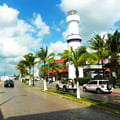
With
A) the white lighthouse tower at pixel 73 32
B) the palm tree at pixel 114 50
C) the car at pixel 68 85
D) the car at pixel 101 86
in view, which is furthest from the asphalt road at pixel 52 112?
the white lighthouse tower at pixel 73 32

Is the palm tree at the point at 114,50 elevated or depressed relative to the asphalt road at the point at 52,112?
elevated

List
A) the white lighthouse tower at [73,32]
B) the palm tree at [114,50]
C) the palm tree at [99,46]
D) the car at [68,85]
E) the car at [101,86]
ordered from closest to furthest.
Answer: the car at [101,86], the car at [68,85], the palm tree at [114,50], the palm tree at [99,46], the white lighthouse tower at [73,32]

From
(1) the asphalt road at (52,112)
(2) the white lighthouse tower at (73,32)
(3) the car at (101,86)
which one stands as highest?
(2) the white lighthouse tower at (73,32)

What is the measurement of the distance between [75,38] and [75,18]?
5.82m

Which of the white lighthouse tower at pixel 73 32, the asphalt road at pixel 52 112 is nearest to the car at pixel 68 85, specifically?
the asphalt road at pixel 52 112

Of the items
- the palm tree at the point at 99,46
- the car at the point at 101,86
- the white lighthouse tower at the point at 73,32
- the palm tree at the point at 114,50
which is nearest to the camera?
the car at the point at 101,86

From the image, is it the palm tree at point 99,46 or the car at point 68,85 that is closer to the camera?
the car at point 68,85

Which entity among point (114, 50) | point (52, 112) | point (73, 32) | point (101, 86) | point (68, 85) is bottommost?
point (52, 112)

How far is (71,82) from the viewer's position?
32.3 meters

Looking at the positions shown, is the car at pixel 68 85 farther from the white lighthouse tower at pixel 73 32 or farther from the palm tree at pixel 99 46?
the white lighthouse tower at pixel 73 32

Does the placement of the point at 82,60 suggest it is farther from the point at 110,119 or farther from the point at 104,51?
the point at 104,51

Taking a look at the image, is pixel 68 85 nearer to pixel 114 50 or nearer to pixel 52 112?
pixel 114 50

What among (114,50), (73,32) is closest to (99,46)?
(114,50)

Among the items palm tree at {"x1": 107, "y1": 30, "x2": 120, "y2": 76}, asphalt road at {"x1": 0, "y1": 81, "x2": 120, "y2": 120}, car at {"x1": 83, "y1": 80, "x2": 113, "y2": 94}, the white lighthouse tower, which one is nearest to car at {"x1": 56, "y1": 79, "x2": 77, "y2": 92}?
car at {"x1": 83, "y1": 80, "x2": 113, "y2": 94}
